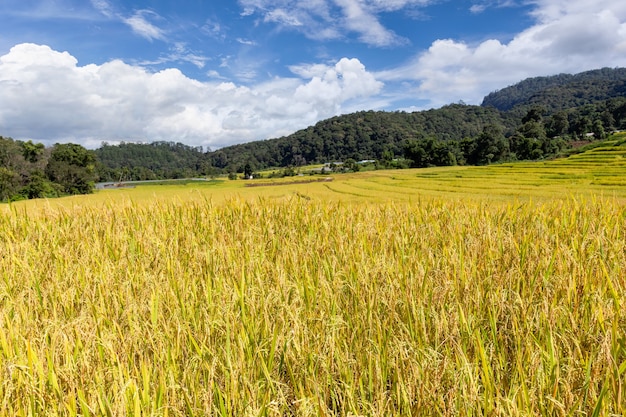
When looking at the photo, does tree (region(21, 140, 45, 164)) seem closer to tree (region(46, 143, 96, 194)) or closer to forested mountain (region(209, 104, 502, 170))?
tree (region(46, 143, 96, 194))

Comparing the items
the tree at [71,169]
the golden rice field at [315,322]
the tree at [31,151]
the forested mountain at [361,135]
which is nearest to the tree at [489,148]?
the forested mountain at [361,135]

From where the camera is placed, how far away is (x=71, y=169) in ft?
211

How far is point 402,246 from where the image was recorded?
3.46 metres

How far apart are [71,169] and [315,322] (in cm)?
7913

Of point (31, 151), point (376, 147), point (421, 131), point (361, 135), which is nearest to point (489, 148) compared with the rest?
point (376, 147)

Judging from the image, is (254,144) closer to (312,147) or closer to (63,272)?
(312,147)

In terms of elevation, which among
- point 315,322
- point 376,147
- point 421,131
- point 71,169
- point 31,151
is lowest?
point 315,322

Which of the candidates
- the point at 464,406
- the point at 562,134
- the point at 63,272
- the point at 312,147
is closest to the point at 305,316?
the point at 464,406

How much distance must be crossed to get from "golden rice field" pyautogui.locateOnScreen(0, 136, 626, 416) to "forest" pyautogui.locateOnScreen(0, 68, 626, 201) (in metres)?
24.7

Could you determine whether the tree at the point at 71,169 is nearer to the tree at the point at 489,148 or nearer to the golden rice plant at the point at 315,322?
the golden rice plant at the point at 315,322

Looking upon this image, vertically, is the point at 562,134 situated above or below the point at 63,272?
above

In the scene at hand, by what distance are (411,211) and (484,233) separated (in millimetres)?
1784

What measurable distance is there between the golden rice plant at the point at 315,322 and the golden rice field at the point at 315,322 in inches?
0.7

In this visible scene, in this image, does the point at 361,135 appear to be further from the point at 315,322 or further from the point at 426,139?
the point at 315,322
